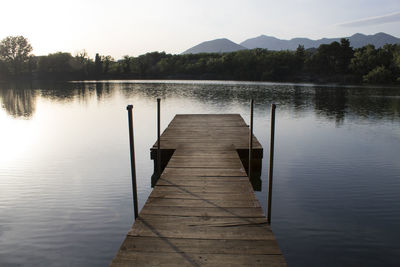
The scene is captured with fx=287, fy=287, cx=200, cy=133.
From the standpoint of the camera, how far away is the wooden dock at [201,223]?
3.49m

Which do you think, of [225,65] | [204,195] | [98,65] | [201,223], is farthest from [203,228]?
[98,65]

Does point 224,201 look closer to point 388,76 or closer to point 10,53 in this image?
point 388,76

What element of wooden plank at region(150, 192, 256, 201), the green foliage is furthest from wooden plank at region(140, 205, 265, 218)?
the green foliage

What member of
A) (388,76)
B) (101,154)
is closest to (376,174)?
(101,154)

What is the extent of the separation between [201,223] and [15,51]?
11187 cm

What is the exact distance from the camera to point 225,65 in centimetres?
10188

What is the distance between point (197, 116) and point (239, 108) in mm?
11025

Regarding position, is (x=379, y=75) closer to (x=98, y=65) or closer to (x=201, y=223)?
(x=201, y=223)

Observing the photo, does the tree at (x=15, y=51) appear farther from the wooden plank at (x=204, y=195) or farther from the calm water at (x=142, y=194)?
the wooden plank at (x=204, y=195)

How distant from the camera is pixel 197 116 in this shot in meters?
15.7

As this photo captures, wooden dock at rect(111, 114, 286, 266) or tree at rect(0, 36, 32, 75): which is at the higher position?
tree at rect(0, 36, 32, 75)

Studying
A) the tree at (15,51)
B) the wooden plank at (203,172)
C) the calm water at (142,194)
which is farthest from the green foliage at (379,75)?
the tree at (15,51)

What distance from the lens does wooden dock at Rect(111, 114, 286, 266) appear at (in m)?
3.49

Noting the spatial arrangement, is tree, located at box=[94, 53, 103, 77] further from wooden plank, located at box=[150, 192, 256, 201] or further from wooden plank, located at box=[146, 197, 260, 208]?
wooden plank, located at box=[146, 197, 260, 208]
